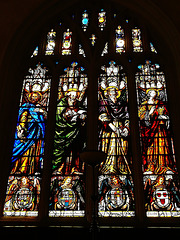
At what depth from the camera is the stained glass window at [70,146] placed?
4828 millimetres

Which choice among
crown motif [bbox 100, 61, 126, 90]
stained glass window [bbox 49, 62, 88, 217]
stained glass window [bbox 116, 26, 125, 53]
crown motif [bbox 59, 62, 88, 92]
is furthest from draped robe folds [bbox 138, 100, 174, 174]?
stained glass window [bbox 116, 26, 125, 53]

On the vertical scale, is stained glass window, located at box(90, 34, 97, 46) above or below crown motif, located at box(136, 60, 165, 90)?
above

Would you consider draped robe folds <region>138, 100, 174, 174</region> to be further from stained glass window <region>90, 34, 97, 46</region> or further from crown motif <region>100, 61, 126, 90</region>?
stained glass window <region>90, 34, 97, 46</region>

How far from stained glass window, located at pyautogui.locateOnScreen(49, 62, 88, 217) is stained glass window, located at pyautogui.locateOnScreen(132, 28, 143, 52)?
1.24 m

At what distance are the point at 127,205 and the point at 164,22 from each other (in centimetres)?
355

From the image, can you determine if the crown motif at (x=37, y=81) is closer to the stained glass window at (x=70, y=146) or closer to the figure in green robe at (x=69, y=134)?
the stained glass window at (x=70, y=146)

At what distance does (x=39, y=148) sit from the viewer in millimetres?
5320

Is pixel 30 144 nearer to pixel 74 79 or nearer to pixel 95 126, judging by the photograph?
pixel 95 126

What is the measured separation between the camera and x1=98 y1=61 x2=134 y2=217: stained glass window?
4.76 meters

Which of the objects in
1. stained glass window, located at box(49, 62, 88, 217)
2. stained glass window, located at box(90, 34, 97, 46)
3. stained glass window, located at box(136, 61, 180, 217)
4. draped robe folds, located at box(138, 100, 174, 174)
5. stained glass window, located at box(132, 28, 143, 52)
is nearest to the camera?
stained glass window, located at box(136, 61, 180, 217)

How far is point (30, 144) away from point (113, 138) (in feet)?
4.95

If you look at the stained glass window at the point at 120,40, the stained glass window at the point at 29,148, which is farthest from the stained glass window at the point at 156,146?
the stained glass window at the point at 29,148

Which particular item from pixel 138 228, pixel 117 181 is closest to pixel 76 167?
pixel 117 181

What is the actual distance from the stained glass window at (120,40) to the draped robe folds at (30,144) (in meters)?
2.18
